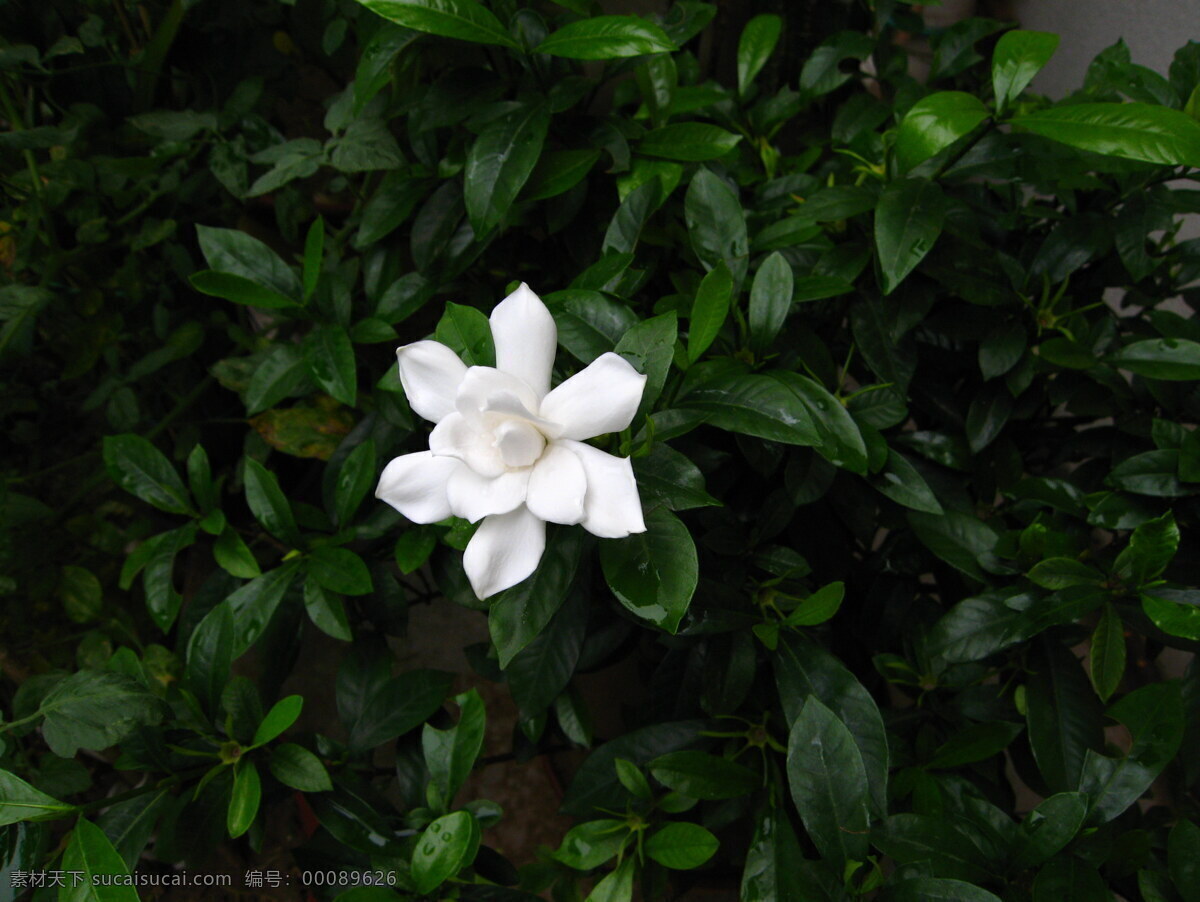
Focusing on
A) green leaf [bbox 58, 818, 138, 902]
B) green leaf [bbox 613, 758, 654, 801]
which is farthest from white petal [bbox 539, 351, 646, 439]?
green leaf [bbox 58, 818, 138, 902]

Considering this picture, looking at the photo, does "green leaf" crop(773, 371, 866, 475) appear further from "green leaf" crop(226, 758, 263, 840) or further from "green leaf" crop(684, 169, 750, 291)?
"green leaf" crop(226, 758, 263, 840)

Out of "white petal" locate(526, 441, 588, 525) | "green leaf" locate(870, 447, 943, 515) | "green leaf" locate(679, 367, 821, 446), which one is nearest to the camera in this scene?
"white petal" locate(526, 441, 588, 525)

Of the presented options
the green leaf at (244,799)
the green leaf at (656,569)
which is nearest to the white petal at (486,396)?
the green leaf at (656,569)

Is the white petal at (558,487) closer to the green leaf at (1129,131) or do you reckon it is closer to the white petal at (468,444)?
the white petal at (468,444)

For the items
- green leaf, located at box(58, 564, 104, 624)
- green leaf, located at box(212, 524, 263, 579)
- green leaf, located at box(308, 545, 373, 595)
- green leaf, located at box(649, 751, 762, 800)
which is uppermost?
green leaf, located at box(308, 545, 373, 595)

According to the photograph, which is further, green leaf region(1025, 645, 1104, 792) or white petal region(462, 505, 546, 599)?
green leaf region(1025, 645, 1104, 792)

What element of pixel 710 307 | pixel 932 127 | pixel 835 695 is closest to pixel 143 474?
pixel 710 307
